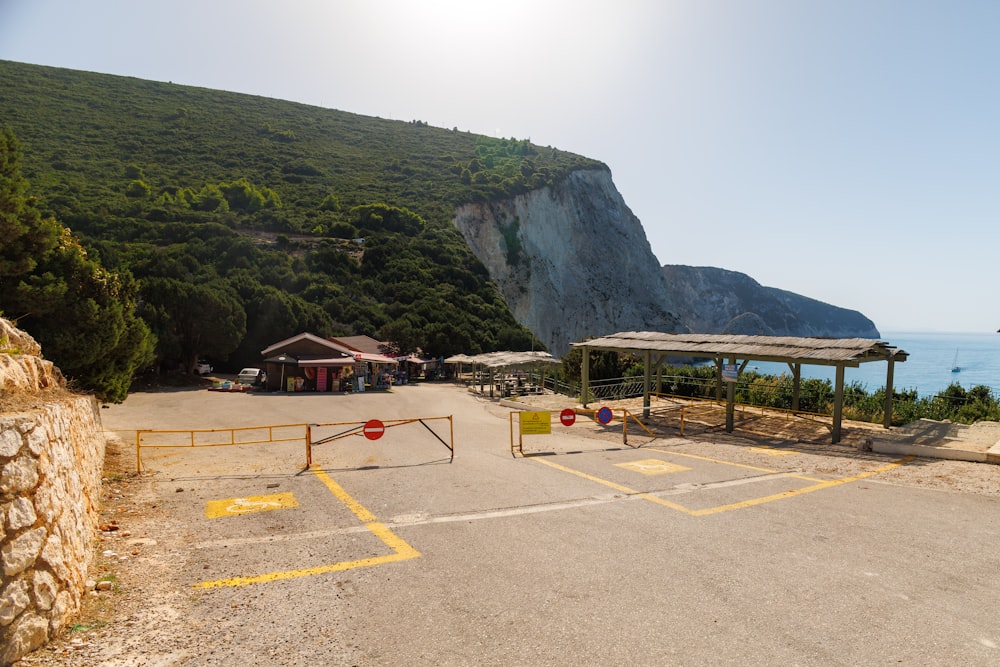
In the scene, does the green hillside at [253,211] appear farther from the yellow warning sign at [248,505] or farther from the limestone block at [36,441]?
the limestone block at [36,441]

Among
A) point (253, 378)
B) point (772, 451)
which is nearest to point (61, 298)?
point (253, 378)

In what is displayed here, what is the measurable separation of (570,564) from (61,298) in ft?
66.6

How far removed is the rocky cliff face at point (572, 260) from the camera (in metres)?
77.9

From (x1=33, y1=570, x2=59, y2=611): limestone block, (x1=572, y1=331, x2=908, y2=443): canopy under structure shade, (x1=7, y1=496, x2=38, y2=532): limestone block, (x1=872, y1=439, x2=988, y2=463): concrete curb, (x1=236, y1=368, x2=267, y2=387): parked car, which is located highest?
(x1=572, y1=331, x2=908, y2=443): canopy under structure shade

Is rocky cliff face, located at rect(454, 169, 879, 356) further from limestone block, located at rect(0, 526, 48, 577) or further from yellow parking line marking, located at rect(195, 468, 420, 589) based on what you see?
limestone block, located at rect(0, 526, 48, 577)

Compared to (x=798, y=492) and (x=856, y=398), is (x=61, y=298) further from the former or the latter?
(x=856, y=398)

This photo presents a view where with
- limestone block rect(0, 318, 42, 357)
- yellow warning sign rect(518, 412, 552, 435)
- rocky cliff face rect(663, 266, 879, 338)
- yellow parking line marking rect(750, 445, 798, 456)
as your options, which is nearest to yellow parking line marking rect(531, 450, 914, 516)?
yellow warning sign rect(518, 412, 552, 435)

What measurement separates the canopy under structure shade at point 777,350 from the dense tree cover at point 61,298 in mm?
16999

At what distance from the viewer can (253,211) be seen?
66812 mm

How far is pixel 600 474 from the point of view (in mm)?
11883

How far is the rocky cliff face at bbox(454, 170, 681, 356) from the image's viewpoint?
256 feet

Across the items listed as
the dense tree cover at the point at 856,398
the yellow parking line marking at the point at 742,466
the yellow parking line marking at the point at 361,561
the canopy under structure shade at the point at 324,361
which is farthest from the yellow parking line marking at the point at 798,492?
the canopy under structure shade at the point at 324,361

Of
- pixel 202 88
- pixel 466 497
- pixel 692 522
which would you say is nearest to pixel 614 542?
pixel 692 522

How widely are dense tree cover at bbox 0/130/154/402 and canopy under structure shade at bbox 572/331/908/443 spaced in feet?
55.8
